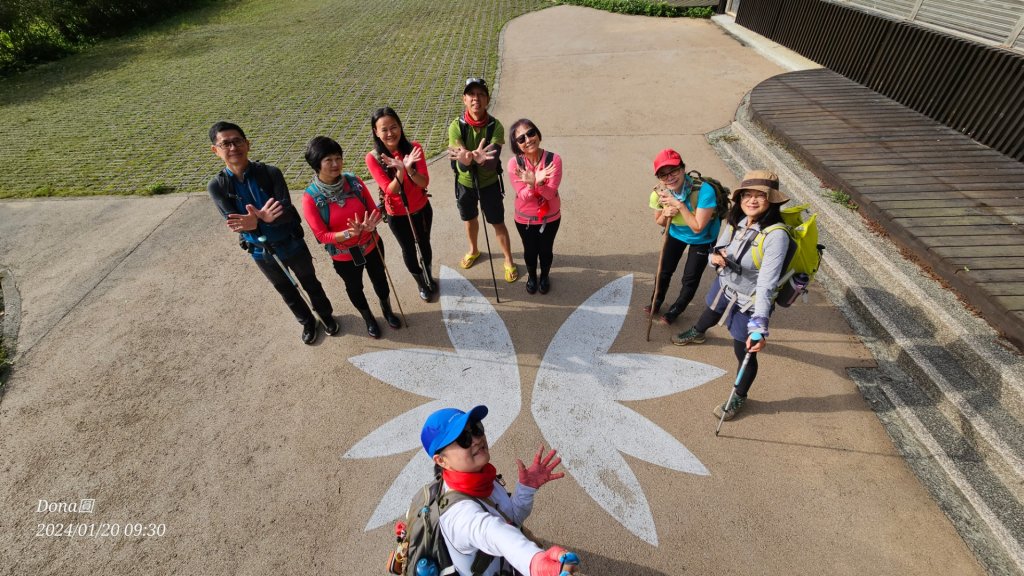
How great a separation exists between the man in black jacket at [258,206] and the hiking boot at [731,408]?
421 cm

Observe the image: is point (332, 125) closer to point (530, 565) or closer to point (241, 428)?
point (241, 428)

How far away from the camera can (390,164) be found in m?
4.27

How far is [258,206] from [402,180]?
1.33 meters

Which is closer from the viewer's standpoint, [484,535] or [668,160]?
[484,535]

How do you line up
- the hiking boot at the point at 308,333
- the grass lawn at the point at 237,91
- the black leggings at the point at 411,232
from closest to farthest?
the black leggings at the point at 411,232 < the hiking boot at the point at 308,333 < the grass lawn at the point at 237,91

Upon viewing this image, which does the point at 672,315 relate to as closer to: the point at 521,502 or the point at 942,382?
the point at 942,382

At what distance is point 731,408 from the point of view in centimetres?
392

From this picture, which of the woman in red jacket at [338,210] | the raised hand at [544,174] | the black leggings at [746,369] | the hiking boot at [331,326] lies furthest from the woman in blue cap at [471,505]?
the hiking boot at [331,326]

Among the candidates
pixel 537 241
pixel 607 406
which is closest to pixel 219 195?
pixel 537 241

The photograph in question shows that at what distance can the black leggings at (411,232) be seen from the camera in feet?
16.1

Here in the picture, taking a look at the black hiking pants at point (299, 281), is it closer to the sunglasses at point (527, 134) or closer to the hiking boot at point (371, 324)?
the hiking boot at point (371, 324)

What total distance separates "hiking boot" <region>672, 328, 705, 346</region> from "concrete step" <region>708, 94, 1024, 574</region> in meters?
1.43

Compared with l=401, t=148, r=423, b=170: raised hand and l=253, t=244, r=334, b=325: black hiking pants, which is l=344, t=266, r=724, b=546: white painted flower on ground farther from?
l=401, t=148, r=423, b=170: raised hand

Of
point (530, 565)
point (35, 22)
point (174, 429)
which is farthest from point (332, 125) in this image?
point (35, 22)
